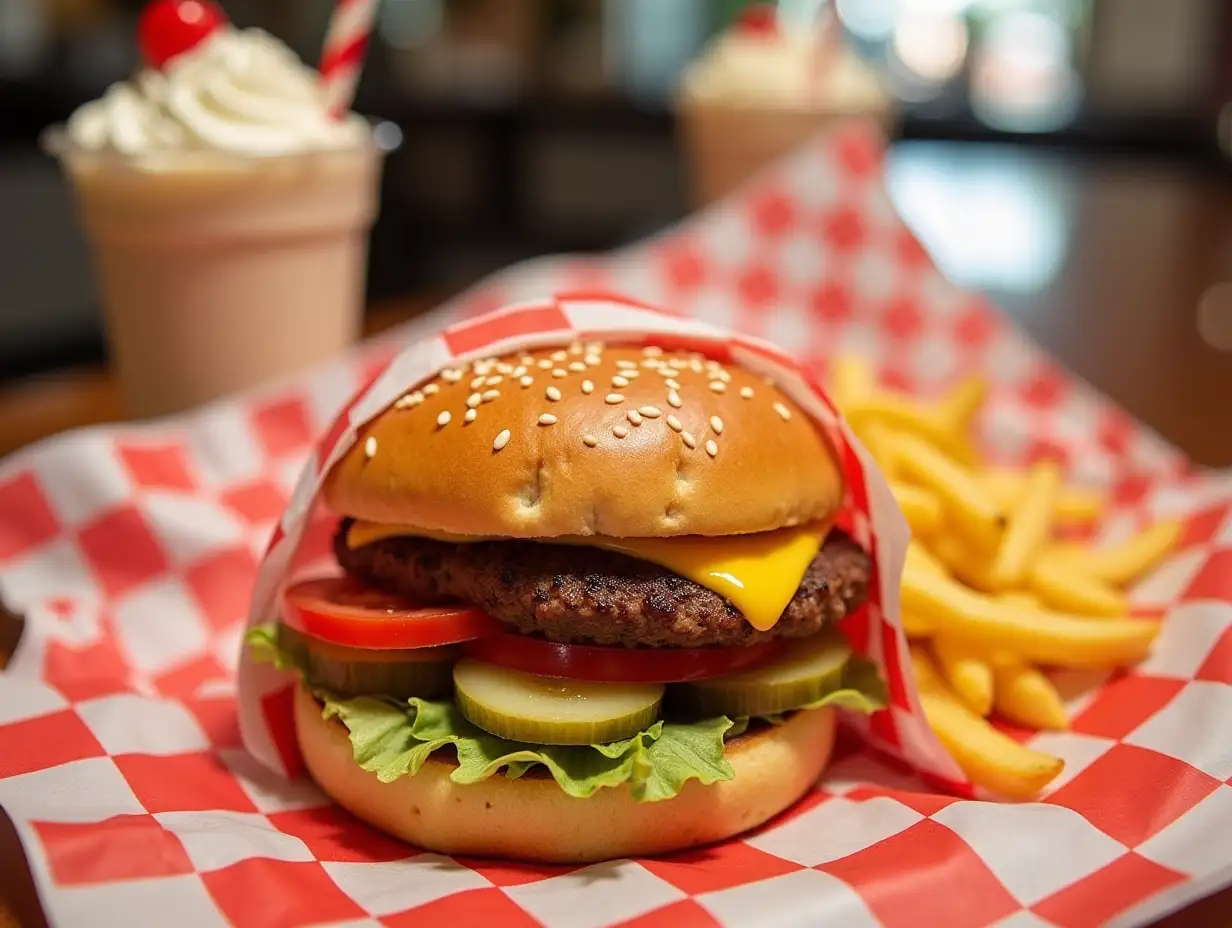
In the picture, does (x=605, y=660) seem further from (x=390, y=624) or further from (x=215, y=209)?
(x=215, y=209)

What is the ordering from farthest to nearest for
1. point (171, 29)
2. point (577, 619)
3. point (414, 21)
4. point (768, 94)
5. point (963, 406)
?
point (414, 21) < point (768, 94) < point (171, 29) < point (963, 406) < point (577, 619)

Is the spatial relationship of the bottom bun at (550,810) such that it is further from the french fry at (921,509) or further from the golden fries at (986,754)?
the french fry at (921,509)

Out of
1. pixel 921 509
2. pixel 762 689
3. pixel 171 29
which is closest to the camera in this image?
pixel 762 689

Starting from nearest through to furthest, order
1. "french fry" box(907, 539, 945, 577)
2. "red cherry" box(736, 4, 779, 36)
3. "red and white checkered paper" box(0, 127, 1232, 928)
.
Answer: "red and white checkered paper" box(0, 127, 1232, 928) → "french fry" box(907, 539, 945, 577) → "red cherry" box(736, 4, 779, 36)

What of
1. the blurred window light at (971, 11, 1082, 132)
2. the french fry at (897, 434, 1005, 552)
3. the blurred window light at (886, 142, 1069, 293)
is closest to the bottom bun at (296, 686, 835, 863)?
the french fry at (897, 434, 1005, 552)

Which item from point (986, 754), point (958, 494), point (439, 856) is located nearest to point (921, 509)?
point (958, 494)

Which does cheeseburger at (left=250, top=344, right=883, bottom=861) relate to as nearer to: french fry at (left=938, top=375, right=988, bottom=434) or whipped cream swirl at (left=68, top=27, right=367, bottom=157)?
french fry at (left=938, top=375, right=988, bottom=434)

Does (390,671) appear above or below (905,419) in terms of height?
below
